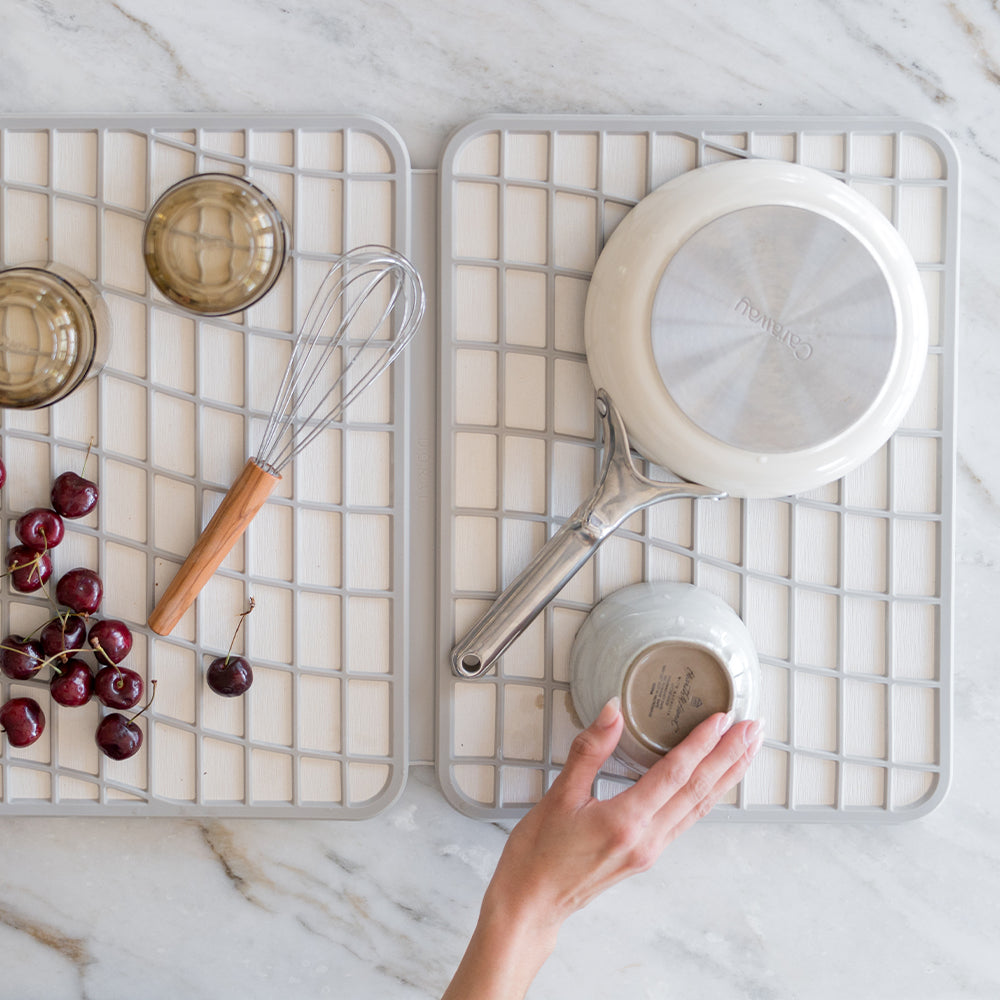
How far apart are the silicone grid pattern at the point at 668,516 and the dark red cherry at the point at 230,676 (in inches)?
5.2

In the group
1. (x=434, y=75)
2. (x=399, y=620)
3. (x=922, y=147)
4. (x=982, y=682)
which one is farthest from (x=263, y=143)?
(x=982, y=682)

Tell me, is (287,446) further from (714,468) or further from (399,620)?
(714,468)

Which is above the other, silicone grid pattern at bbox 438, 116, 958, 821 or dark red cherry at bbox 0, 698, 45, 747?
silicone grid pattern at bbox 438, 116, 958, 821

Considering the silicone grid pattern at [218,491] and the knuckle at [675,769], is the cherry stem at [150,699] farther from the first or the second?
the knuckle at [675,769]

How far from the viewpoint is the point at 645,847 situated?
487 millimetres

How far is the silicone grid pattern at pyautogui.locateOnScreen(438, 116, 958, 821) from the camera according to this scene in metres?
0.54

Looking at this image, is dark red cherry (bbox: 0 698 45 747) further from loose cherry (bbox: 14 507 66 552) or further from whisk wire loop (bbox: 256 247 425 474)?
whisk wire loop (bbox: 256 247 425 474)

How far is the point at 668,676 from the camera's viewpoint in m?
0.50

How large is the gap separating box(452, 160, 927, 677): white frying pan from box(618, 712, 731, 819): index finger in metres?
0.15

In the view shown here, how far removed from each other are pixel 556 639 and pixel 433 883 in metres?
0.20

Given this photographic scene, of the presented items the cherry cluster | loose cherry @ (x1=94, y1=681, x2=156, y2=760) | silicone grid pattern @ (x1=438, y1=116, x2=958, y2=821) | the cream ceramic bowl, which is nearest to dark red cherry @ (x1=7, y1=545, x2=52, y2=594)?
the cherry cluster

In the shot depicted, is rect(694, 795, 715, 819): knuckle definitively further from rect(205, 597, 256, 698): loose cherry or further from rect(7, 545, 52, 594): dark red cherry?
rect(7, 545, 52, 594): dark red cherry

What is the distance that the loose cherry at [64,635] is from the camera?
0.53 m

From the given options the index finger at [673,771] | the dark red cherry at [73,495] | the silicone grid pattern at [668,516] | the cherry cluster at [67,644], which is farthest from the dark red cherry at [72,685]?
the index finger at [673,771]
